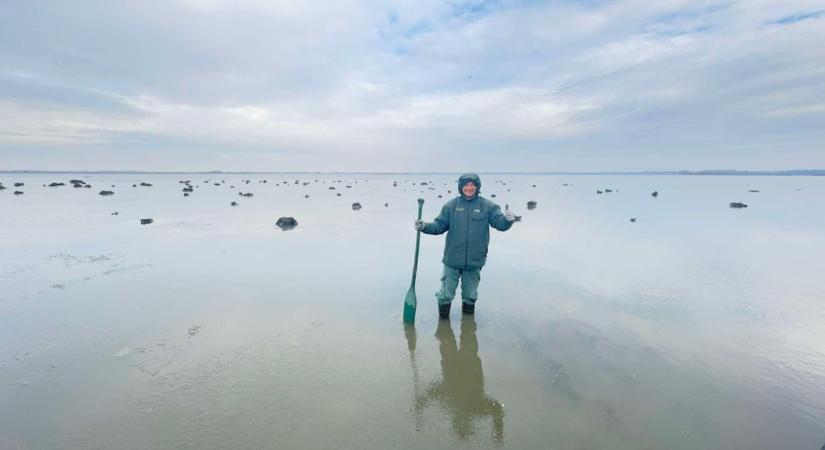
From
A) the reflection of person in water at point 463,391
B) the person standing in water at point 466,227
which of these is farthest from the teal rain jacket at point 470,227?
the reflection of person in water at point 463,391

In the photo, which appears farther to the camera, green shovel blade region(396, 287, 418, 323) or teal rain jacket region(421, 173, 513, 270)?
green shovel blade region(396, 287, 418, 323)

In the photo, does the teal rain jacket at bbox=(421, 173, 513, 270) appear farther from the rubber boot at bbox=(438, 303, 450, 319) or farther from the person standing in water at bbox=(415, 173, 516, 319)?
the rubber boot at bbox=(438, 303, 450, 319)

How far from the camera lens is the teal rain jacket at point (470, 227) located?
8477mm

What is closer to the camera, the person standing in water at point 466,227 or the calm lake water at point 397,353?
the calm lake water at point 397,353

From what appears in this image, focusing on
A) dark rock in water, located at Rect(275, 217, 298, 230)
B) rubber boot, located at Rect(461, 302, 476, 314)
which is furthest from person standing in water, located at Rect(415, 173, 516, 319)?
dark rock in water, located at Rect(275, 217, 298, 230)

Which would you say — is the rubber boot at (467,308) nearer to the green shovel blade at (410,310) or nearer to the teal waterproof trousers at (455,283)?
the teal waterproof trousers at (455,283)

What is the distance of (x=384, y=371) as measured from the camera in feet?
21.6

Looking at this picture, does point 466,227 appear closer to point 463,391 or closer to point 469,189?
point 469,189

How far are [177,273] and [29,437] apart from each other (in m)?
8.16

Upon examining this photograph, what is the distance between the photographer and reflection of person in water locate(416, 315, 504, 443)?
527 cm

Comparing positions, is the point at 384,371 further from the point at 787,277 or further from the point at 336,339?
the point at 787,277

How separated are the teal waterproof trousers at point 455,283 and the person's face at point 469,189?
159 cm

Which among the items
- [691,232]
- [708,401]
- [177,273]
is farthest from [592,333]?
[691,232]

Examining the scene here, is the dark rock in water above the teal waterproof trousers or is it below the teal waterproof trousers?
below
